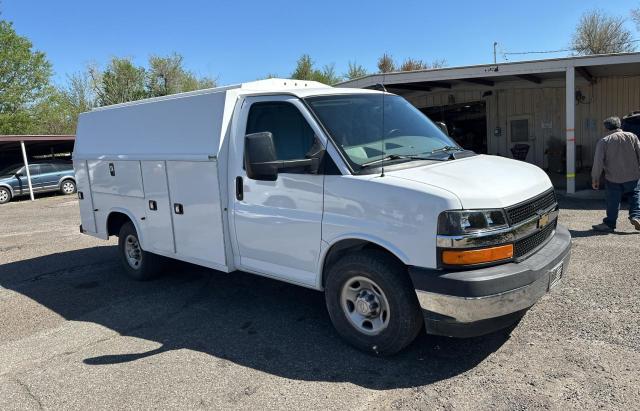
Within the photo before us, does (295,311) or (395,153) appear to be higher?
(395,153)

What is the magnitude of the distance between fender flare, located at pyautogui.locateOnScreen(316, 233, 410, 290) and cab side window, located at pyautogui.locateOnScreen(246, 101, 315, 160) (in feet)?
2.72

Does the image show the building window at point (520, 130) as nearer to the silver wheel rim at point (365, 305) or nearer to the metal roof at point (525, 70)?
the metal roof at point (525, 70)

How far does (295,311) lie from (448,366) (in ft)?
5.96

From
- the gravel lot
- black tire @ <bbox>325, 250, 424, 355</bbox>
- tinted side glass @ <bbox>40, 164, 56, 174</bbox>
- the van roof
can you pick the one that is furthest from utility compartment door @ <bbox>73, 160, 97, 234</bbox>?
tinted side glass @ <bbox>40, 164, 56, 174</bbox>

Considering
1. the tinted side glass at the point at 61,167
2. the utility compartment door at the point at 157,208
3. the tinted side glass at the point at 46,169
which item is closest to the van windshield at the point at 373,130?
the utility compartment door at the point at 157,208

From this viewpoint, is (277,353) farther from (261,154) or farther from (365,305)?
(261,154)

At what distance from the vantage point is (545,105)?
1664 centimetres

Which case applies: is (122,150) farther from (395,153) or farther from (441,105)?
(441,105)

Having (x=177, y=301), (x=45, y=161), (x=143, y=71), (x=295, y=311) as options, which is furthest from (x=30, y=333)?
(x=143, y=71)

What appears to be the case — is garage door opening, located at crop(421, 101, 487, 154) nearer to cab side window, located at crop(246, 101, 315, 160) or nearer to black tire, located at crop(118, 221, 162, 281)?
black tire, located at crop(118, 221, 162, 281)

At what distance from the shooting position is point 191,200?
17.0ft

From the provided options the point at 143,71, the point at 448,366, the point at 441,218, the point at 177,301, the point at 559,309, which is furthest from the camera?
the point at 143,71

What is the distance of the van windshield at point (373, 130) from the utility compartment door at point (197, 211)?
4.31 feet

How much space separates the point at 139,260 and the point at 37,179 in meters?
17.4
